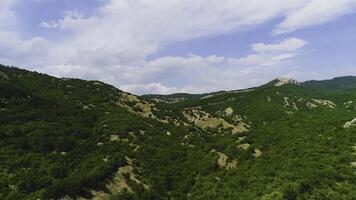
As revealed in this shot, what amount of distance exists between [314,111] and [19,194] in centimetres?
14604

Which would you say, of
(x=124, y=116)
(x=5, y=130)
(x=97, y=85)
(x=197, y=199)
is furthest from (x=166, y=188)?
(x=97, y=85)

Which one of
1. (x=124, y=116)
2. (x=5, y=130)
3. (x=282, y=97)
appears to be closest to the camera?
(x=5, y=130)

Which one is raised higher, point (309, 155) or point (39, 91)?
point (39, 91)

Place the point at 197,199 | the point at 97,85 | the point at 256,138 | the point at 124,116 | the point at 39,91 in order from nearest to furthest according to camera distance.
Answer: the point at 197,199 → the point at 256,138 → the point at 124,116 → the point at 39,91 → the point at 97,85

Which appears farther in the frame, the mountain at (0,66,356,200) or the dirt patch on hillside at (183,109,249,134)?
the dirt patch on hillside at (183,109,249,134)

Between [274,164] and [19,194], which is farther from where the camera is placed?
[274,164]

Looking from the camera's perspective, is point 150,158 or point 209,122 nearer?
point 150,158

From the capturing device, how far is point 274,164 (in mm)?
39656

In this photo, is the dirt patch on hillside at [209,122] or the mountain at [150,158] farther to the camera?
the dirt patch on hillside at [209,122]

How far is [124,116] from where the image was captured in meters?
62.0

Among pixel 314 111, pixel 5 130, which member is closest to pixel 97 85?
pixel 5 130

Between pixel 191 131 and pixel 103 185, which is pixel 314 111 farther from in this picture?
pixel 103 185

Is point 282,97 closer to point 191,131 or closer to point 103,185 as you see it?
point 191,131

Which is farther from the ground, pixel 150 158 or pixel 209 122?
pixel 209 122
